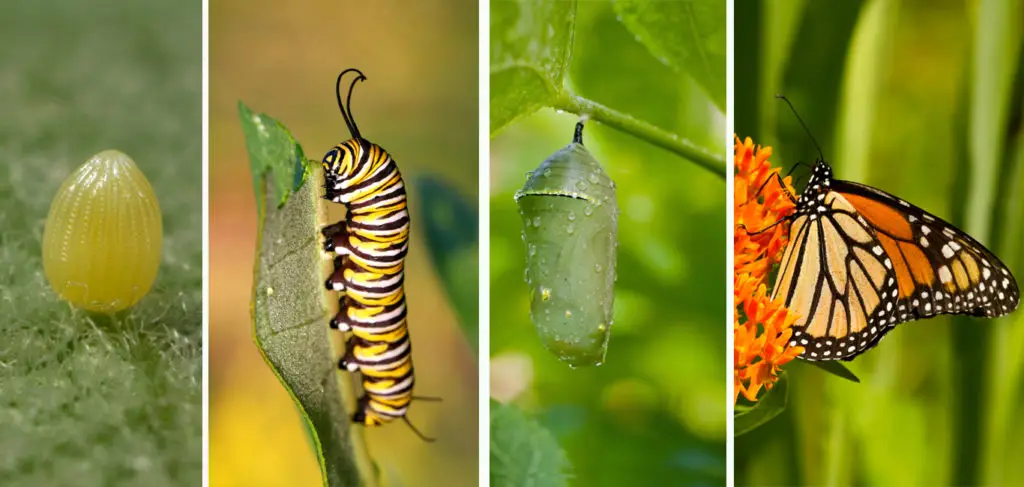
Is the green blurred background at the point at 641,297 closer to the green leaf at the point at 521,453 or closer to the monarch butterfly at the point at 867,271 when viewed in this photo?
the green leaf at the point at 521,453

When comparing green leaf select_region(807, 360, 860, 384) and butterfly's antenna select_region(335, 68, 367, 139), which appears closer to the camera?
green leaf select_region(807, 360, 860, 384)

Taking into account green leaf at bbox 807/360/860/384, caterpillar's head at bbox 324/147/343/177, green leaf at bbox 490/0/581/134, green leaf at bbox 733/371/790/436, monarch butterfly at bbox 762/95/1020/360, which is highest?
green leaf at bbox 490/0/581/134

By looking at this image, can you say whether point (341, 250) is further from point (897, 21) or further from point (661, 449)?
point (897, 21)

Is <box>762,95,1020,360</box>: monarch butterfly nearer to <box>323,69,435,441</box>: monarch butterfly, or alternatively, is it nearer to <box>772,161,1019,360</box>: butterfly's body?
<box>772,161,1019,360</box>: butterfly's body

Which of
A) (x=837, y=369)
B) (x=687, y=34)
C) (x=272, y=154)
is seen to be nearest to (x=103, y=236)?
(x=272, y=154)

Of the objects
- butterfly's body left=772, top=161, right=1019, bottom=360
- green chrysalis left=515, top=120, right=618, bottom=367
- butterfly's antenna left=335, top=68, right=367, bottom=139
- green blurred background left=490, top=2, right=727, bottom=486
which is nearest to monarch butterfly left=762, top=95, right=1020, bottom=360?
butterfly's body left=772, top=161, right=1019, bottom=360

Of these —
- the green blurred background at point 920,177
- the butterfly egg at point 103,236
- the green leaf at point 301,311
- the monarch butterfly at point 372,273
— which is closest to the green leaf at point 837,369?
the green blurred background at point 920,177
